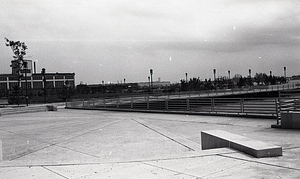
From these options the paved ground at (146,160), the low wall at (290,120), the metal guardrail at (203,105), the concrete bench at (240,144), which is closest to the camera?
the paved ground at (146,160)

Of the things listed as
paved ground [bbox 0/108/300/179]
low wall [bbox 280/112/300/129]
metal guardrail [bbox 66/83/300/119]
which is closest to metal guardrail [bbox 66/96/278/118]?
metal guardrail [bbox 66/83/300/119]

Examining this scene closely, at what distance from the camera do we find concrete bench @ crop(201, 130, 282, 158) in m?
6.39

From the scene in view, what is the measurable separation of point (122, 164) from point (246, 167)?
2.53m

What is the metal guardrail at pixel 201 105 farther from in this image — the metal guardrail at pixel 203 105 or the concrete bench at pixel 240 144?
the concrete bench at pixel 240 144

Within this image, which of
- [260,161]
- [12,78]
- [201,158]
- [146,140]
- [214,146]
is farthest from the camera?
[12,78]

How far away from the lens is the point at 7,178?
5461 millimetres

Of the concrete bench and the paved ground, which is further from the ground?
the concrete bench

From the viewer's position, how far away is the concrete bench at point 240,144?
6395mm

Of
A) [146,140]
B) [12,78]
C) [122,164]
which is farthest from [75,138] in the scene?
[12,78]

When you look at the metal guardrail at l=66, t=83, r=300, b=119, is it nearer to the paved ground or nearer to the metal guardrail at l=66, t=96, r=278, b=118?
the metal guardrail at l=66, t=96, r=278, b=118

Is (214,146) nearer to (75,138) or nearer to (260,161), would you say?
(260,161)

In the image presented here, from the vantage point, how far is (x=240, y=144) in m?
6.97

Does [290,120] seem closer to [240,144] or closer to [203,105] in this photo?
[240,144]

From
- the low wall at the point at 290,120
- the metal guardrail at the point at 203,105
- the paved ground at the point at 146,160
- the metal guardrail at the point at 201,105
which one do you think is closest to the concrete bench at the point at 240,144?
the paved ground at the point at 146,160
